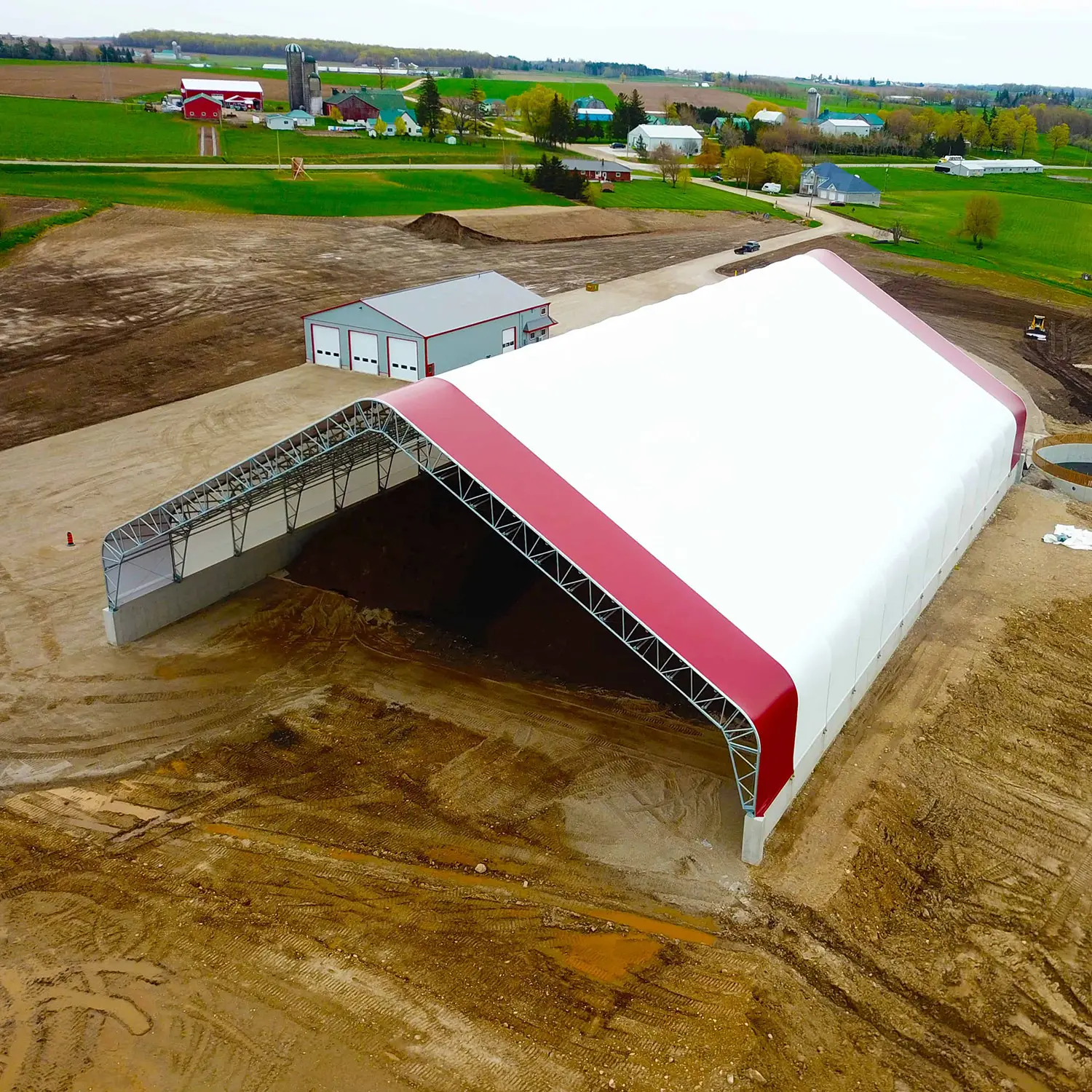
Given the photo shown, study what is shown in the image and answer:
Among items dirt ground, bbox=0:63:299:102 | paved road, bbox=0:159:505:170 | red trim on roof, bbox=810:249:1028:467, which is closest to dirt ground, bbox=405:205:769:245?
paved road, bbox=0:159:505:170

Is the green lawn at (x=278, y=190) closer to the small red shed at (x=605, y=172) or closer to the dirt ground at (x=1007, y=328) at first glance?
the small red shed at (x=605, y=172)

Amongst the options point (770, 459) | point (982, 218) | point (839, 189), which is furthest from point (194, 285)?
point (839, 189)

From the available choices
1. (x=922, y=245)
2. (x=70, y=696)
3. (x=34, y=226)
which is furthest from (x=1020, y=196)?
(x=70, y=696)

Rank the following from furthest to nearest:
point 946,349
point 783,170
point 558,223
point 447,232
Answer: point 783,170, point 558,223, point 447,232, point 946,349

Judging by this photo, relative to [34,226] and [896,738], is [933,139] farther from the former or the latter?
[896,738]

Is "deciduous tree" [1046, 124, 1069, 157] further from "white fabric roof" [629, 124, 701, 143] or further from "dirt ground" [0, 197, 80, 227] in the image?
"dirt ground" [0, 197, 80, 227]

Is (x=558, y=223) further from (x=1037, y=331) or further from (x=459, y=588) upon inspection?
(x=459, y=588)

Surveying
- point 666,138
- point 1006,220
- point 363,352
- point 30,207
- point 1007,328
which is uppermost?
point 666,138
